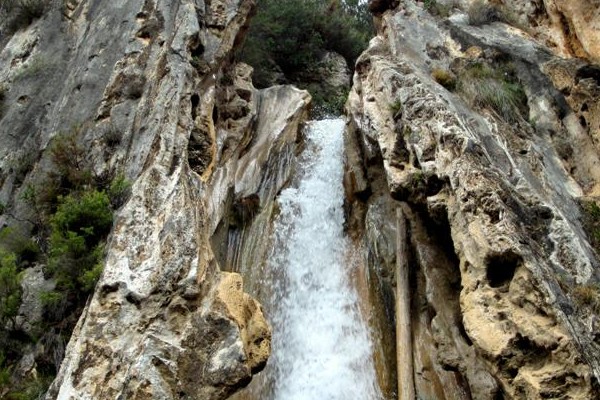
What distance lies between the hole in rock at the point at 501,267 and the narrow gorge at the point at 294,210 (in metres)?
0.03

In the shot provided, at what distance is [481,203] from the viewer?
9.36 meters

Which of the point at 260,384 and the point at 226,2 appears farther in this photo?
the point at 226,2

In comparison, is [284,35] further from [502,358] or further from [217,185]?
[502,358]

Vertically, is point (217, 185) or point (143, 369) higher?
point (143, 369)

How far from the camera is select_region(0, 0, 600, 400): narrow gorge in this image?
8094mm

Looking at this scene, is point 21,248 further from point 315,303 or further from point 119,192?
point 315,303

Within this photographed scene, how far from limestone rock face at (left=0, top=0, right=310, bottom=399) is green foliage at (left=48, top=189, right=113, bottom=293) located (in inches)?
22.6

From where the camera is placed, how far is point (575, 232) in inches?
367

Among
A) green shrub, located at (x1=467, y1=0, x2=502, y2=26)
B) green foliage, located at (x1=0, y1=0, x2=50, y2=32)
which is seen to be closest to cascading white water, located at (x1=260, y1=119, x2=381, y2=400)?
green shrub, located at (x1=467, y1=0, x2=502, y2=26)

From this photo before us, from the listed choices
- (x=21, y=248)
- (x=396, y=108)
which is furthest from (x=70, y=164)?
(x=396, y=108)

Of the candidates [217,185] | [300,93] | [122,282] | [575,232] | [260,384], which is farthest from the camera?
[300,93]

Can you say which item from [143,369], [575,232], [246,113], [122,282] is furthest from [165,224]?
[246,113]

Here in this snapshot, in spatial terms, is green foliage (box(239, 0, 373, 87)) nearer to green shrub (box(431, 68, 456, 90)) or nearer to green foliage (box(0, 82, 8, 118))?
green foliage (box(0, 82, 8, 118))

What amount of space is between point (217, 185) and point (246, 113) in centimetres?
415
